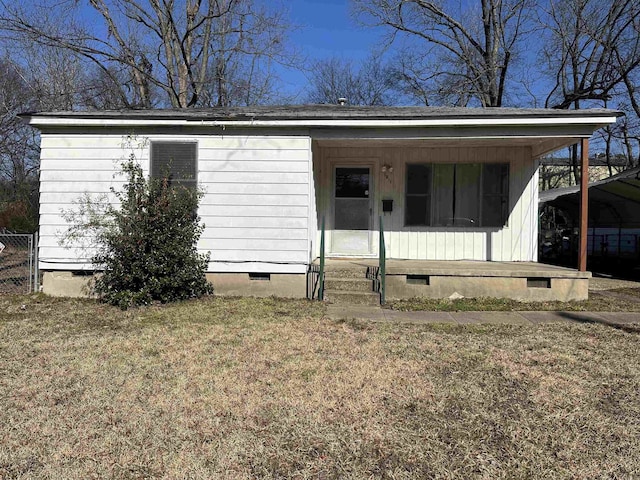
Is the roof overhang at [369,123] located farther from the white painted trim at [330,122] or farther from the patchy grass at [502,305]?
the patchy grass at [502,305]

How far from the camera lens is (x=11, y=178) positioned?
21.5 meters

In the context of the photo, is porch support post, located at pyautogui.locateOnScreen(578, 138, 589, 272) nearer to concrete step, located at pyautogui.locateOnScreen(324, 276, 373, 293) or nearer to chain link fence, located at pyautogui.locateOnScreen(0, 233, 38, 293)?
concrete step, located at pyautogui.locateOnScreen(324, 276, 373, 293)

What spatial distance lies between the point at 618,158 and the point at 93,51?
29.0 metres

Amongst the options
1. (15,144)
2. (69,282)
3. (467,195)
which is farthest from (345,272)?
(15,144)

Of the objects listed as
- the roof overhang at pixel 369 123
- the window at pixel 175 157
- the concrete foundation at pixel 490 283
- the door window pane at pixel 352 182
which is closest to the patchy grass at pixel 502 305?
the concrete foundation at pixel 490 283

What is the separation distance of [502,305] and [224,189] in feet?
15.7

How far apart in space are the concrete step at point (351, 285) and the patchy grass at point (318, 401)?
1.62 m

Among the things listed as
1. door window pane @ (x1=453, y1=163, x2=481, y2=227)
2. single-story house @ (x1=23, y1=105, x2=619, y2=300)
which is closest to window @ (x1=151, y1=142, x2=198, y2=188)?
single-story house @ (x1=23, y1=105, x2=619, y2=300)

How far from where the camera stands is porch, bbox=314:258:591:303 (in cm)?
705

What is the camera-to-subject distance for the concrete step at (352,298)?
6855mm

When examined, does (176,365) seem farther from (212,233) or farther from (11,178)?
(11,178)

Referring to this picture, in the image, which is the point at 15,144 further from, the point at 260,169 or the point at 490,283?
the point at 490,283

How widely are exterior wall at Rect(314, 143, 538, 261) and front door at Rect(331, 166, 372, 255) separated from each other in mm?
131

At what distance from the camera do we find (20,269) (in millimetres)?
10094
